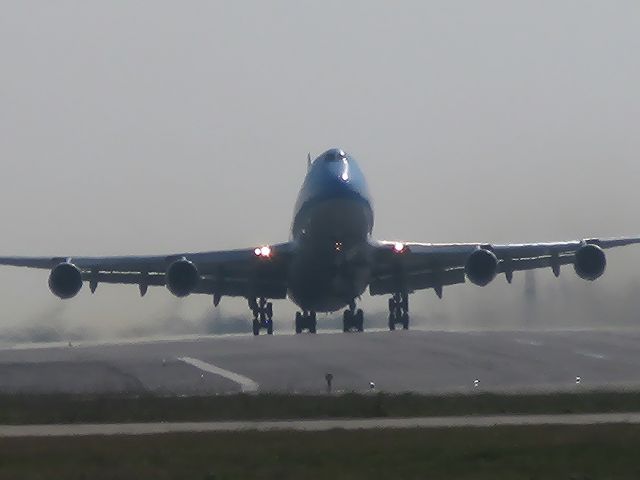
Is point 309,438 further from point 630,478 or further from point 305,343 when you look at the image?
point 305,343

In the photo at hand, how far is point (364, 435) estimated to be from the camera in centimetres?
2631

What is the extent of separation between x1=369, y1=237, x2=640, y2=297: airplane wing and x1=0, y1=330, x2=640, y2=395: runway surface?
23.3 feet

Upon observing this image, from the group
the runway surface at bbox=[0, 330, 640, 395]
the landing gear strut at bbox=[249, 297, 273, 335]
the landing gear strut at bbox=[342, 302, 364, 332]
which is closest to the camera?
the runway surface at bbox=[0, 330, 640, 395]

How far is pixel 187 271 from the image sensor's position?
Result: 62812 millimetres

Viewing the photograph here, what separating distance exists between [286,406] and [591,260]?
3360 centimetres

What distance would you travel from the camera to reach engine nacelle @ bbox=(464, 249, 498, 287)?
63.1 m

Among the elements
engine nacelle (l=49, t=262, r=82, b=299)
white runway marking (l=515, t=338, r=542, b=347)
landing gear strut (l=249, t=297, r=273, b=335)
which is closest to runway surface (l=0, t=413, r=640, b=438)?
white runway marking (l=515, t=338, r=542, b=347)

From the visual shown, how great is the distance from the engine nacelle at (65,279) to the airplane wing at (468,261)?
11825 millimetres

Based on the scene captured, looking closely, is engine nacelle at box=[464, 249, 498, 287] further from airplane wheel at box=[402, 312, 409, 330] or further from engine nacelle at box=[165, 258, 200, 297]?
engine nacelle at box=[165, 258, 200, 297]

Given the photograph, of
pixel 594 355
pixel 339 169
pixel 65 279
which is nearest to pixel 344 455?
pixel 594 355

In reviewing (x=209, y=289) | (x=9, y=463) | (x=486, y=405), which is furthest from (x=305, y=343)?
(x=9, y=463)

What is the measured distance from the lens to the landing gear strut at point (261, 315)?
69562mm

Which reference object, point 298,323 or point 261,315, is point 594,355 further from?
point 261,315

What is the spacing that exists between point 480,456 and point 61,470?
605 cm
